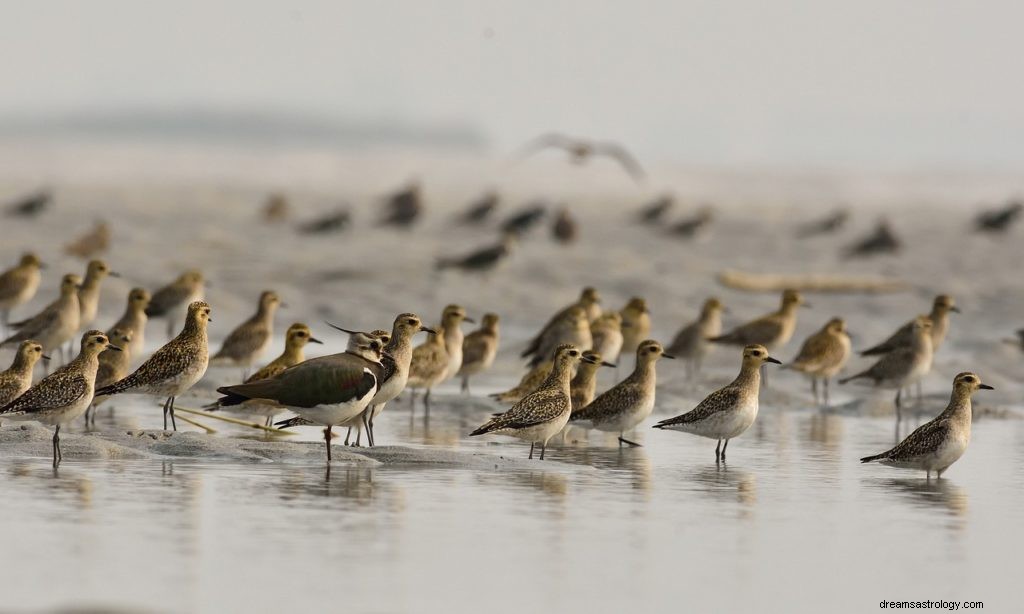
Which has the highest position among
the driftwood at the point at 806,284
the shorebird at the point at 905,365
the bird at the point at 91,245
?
the bird at the point at 91,245

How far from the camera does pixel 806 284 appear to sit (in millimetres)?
38781

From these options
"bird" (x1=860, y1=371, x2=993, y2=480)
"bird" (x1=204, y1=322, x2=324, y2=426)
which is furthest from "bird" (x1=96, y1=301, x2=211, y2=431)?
"bird" (x1=860, y1=371, x2=993, y2=480)

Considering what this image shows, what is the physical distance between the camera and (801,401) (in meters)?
23.5

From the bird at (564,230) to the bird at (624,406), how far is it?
28.2 meters

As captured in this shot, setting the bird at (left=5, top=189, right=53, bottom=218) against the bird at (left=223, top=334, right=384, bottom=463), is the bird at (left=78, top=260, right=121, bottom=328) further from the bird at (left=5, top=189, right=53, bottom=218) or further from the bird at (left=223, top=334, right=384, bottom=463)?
the bird at (left=5, top=189, right=53, bottom=218)

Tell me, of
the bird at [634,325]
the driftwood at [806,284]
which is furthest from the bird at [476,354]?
the driftwood at [806,284]

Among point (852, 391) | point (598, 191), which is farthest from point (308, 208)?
point (852, 391)

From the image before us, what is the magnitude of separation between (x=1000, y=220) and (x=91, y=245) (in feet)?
88.6

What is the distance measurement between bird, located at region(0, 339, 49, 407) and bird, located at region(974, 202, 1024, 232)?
38950 millimetres

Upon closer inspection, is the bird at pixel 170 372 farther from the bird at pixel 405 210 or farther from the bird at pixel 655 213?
the bird at pixel 655 213

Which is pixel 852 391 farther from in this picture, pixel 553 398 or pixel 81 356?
pixel 81 356

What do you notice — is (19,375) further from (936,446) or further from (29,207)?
(29,207)

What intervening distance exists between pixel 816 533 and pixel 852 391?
12.5 metres

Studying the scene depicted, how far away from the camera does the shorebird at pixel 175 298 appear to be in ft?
90.7
